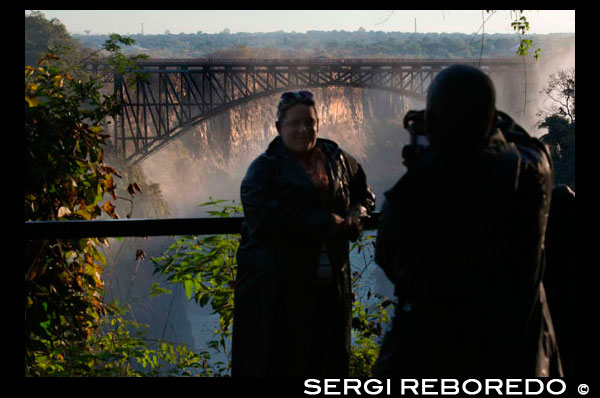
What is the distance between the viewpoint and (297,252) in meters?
2.47

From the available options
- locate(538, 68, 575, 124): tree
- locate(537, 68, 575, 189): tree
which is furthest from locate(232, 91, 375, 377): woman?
locate(538, 68, 575, 124): tree

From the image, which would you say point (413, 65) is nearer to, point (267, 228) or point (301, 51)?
point (267, 228)

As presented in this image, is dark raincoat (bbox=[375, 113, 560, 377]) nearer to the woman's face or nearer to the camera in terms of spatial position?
the camera

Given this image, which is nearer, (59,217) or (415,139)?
(415,139)

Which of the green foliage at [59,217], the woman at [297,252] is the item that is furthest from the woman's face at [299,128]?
the green foliage at [59,217]

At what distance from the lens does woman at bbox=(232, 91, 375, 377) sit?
2.43 metres

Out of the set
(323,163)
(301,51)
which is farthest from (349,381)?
(301,51)

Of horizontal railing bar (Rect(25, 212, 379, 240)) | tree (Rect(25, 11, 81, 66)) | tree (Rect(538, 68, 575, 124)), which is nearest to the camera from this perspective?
horizontal railing bar (Rect(25, 212, 379, 240))

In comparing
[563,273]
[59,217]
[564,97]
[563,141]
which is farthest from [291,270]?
[564,97]

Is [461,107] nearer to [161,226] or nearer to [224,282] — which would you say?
[161,226]

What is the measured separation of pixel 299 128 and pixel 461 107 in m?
0.81

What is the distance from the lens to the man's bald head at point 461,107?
1.79 metres

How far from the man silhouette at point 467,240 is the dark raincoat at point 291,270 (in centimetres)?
58

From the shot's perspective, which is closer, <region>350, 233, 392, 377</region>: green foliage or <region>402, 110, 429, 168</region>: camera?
<region>402, 110, 429, 168</region>: camera
